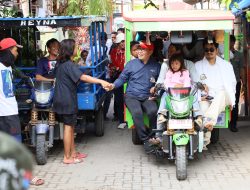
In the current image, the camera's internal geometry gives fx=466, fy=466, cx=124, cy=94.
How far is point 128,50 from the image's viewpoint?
704 cm

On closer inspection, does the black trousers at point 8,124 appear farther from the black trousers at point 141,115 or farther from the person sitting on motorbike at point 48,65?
the person sitting on motorbike at point 48,65

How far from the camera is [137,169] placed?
21.0 feet

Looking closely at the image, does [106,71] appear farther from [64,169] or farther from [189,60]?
[64,169]

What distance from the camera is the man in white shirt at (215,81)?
21.4ft

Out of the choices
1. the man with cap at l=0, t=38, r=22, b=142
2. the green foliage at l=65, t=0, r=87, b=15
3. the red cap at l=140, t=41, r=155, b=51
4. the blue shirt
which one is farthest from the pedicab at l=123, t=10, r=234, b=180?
the green foliage at l=65, t=0, r=87, b=15

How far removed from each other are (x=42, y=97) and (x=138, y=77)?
143cm

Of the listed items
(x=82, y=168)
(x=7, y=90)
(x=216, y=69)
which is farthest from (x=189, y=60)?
(x=7, y=90)

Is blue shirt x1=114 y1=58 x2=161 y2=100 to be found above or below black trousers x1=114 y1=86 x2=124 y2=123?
above

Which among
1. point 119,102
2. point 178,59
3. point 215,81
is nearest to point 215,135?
point 215,81

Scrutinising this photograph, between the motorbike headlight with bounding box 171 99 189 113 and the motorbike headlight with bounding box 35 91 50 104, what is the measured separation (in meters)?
1.87

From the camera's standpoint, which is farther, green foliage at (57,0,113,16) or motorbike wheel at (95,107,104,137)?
green foliage at (57,0,113,16)

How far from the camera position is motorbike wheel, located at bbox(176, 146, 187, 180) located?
5.77 m

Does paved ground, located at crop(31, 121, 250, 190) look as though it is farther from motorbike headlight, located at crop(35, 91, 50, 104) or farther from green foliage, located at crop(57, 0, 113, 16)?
green foliage, located at crop(57, 0, 113, 16)

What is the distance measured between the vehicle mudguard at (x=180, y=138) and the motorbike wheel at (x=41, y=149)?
73.3 inches
